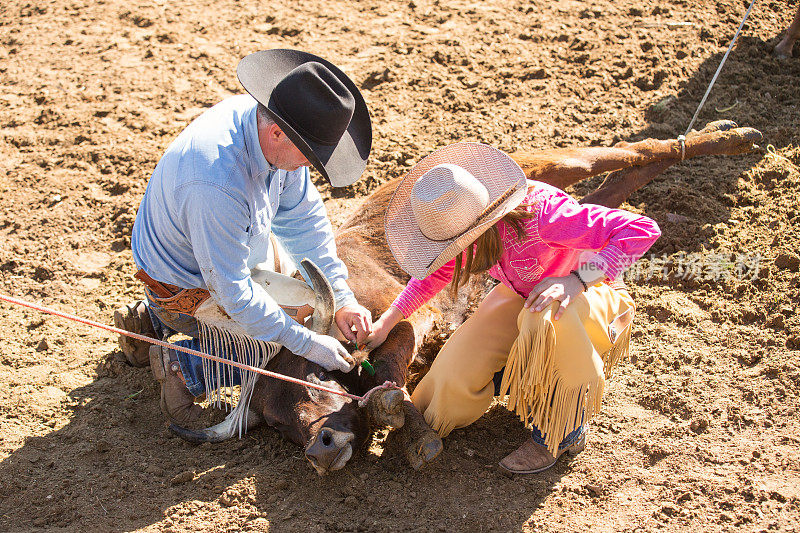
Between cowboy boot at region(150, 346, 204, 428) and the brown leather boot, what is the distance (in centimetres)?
148

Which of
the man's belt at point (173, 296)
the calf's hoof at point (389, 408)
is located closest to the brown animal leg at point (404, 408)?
the calf's hoof at point (389, 408)

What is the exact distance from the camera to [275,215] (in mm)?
3381

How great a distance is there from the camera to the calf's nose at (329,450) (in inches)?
111

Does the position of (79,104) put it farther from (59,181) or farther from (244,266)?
(244,266)

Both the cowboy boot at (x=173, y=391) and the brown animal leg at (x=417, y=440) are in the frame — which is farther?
the cowboy boot at (x=173, y=391)

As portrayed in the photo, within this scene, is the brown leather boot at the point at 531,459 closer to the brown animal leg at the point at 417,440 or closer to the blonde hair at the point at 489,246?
the brown animal leg at the point at 417,440

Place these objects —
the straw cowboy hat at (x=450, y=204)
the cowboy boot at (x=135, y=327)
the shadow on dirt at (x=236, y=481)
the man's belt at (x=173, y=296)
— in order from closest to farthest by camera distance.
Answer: the straw cowboy hat at (x=450, y=204) → the shadow on dirt at (x=236, y=481) → the man's belt at (x=173, y=296) → the cowboy boot at (x=135, y=327)

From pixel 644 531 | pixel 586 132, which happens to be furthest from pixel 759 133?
pixel 644 531

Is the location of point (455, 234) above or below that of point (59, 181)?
above

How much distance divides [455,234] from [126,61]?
4379mm

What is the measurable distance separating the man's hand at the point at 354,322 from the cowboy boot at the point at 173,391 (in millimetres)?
775

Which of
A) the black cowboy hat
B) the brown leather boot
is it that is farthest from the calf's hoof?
the black cowboy hat

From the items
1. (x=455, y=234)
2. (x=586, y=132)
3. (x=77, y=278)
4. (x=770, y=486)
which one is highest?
(x=455, y=234)

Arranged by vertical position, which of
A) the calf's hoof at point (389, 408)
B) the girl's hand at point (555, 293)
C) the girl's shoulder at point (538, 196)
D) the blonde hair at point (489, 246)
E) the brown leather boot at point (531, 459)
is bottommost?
the brown leather boot at point (531, 459)
